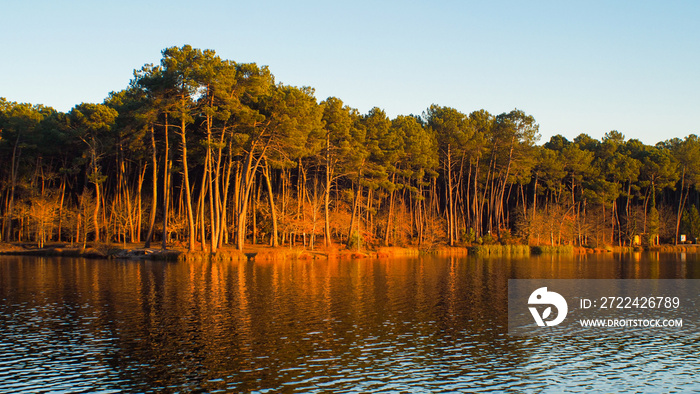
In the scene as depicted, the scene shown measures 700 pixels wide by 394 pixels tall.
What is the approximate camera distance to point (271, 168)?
74938 millimetres

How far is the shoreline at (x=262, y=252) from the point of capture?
52.8 meters

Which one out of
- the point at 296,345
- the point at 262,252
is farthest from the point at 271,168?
the point at 296,345

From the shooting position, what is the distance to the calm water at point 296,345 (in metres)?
15.0

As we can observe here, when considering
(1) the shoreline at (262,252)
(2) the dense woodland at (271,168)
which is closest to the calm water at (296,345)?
(1) the shoreline at (262,252)

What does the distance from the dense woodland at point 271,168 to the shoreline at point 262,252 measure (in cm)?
201

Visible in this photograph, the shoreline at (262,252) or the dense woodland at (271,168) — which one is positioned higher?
the dense woodland at (271,168)

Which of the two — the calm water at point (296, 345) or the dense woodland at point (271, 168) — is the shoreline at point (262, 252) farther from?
the calm water at point (296, 345)

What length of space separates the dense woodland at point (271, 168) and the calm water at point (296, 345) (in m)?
23.7

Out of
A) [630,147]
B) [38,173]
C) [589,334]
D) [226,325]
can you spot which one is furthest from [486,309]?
[630,147]

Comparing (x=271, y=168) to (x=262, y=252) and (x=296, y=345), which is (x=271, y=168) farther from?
(x=296, y=345)

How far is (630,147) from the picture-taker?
102750mm

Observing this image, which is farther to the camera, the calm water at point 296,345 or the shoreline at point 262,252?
the shoreline at point 262,252

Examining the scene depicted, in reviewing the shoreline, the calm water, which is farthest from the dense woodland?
the calm water

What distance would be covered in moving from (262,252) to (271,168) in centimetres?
2163
